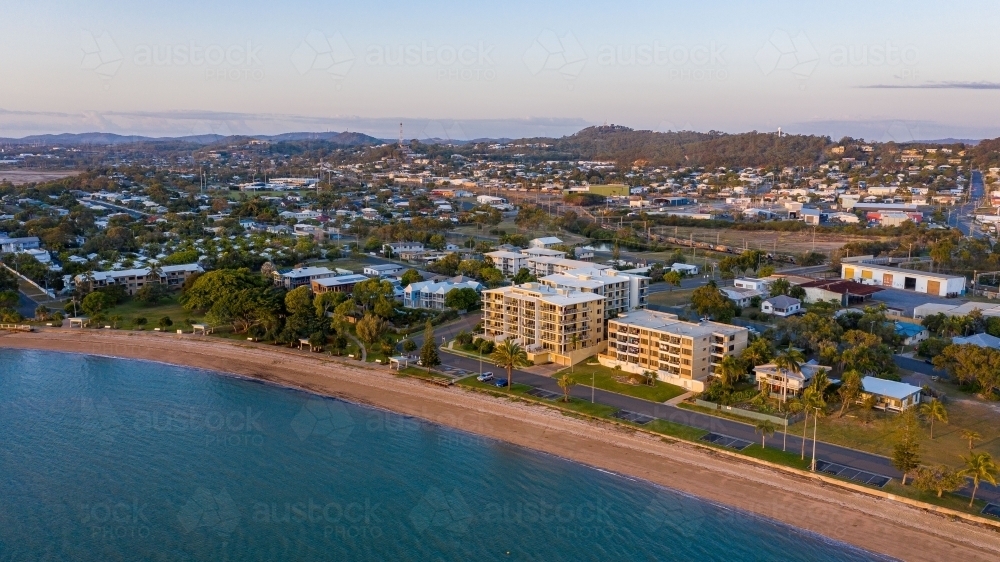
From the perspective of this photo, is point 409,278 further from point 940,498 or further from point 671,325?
point 940,498

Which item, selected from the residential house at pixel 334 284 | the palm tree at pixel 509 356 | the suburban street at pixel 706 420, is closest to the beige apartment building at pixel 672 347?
the suburban street at pixel 706 420

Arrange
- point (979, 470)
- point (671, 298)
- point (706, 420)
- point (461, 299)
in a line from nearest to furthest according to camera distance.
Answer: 1. point (979, 470)
2. point (706, 420)
3. point (461, 299)
4. point (671, 298)

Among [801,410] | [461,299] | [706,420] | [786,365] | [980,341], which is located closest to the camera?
[801,410]

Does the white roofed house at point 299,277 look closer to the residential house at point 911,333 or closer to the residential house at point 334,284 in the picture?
the residential house at point 334,284

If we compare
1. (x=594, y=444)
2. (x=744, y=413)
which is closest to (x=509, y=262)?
(x=744, y=413)

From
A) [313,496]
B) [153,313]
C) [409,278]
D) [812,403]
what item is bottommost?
[313,496]

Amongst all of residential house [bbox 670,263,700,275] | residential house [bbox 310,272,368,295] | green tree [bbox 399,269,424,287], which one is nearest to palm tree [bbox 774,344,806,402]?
green tree [bbox 399,269,424,287]
